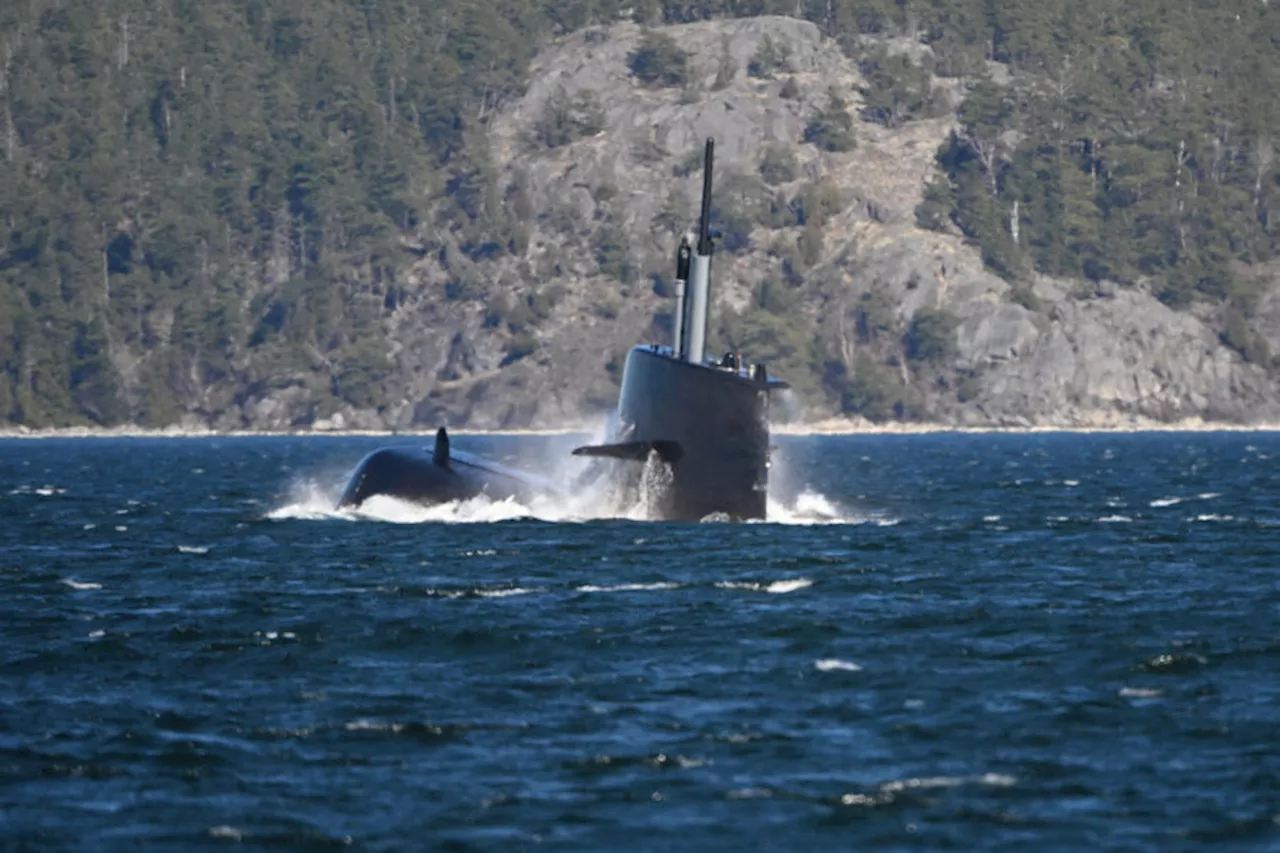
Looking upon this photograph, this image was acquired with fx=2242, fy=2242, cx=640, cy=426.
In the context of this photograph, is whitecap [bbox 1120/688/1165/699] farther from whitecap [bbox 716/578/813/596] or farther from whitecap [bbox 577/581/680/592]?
whitecap [bbox 577/581/680/592]

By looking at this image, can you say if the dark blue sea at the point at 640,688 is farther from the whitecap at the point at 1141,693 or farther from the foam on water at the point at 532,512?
the foam on water at the point at 532,512

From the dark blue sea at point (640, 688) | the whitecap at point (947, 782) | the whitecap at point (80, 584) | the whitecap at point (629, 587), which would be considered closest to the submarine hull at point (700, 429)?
the dark blue sea at point (640, 688)

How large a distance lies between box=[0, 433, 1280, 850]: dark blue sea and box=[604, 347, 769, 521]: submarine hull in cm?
75

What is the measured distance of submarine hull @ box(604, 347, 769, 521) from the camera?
42.0m

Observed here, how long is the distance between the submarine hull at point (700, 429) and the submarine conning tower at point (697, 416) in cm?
2

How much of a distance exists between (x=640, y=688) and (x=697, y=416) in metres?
17.7

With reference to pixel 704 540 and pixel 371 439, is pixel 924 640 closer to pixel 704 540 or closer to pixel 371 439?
pixel 704 540

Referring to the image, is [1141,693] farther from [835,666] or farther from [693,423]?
[693,423]

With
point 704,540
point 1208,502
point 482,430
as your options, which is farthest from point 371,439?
point 704,540

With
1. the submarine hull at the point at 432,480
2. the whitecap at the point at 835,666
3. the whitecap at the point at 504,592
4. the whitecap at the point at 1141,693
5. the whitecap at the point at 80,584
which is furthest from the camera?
the submarine hull at the point at 432,480

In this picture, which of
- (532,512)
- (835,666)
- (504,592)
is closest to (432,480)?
(532,512)

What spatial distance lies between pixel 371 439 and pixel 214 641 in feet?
531

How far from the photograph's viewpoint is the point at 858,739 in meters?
22.0

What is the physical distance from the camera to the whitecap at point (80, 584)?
121ft
